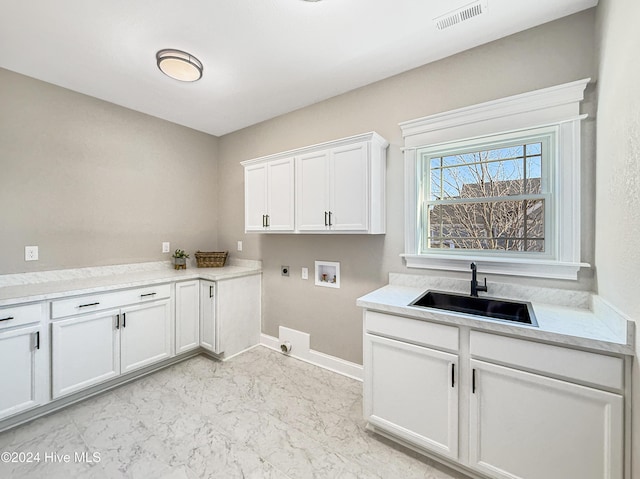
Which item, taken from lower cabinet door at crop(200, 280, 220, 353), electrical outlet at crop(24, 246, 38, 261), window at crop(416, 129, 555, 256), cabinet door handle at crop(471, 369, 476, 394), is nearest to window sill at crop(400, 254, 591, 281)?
window at crop(416, 129, 555, 256)

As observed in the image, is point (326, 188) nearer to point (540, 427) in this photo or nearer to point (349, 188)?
point (349, 188)

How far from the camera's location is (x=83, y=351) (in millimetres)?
2197

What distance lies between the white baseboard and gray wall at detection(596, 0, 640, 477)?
1814mm

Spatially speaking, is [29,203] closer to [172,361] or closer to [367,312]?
[172,361]

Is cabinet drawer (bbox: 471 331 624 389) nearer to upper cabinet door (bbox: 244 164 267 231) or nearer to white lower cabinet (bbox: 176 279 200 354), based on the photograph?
upper cabinet door (bbox: 244 164 267 231)

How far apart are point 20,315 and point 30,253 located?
2.45 feet

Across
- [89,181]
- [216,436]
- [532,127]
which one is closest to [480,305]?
[532,127]

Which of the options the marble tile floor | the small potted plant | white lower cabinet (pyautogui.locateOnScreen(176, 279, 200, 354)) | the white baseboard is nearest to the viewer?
the marble tile floor

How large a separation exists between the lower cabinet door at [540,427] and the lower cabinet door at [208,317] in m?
2.37

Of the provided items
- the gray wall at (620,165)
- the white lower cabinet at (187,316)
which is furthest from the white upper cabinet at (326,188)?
the gray wall at (620,165)

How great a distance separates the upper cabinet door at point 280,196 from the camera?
8.73ft

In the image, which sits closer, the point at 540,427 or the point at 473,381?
the point at 540,427

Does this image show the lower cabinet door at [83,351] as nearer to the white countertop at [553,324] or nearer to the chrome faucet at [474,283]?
the white countertop at [553,324]

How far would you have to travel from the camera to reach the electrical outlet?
2352mm
